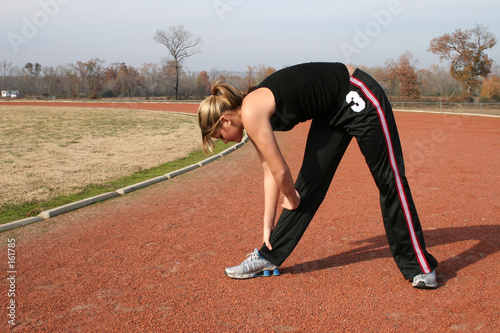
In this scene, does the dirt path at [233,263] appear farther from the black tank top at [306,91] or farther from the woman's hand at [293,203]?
the black tank top at [306,91]

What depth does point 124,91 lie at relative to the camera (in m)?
64.8

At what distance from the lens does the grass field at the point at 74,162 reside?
246 inches

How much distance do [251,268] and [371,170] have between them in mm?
1277

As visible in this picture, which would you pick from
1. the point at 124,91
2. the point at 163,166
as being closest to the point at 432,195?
the point at 163,166

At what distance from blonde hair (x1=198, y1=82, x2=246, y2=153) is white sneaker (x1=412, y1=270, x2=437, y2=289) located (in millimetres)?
1930

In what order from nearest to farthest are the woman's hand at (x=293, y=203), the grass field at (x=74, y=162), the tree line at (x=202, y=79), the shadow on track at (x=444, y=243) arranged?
the woman's hand at (x=293, y=203), the shadow on track at (x=444, y=243), the grass field at (x=74, y=162), the tree line at (x=202, y=79)

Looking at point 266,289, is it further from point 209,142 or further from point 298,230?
point 209,142

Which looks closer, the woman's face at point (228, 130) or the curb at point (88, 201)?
the woman's face at point (228, 130)

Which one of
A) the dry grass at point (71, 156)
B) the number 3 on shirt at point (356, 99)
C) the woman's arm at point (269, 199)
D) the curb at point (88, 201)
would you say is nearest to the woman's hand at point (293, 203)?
the woman's arm at point (269, 199)

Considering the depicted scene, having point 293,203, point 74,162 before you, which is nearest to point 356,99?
point 293,203

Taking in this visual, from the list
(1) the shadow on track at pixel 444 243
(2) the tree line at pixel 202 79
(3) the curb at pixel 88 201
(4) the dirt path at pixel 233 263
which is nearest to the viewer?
(4) the dirt path at pixel 233 263

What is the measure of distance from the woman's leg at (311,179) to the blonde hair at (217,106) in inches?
27.7

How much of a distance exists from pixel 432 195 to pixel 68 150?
367 inches

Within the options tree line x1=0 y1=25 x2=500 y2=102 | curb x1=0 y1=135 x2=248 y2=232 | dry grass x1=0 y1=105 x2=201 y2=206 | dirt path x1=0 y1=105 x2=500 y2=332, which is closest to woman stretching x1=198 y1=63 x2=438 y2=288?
dirt path x1=0 y1=105 x2=500 y2=332
